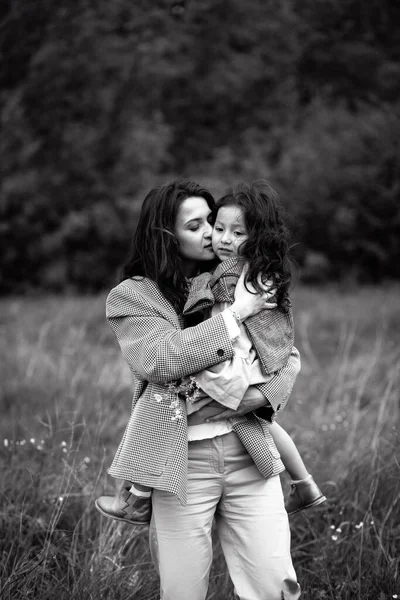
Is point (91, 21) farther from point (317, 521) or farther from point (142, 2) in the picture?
point (317, 521)

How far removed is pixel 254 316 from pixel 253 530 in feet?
2.31

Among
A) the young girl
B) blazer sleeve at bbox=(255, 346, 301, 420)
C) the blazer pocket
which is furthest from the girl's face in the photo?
the blazer pocket

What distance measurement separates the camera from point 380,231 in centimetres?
1316

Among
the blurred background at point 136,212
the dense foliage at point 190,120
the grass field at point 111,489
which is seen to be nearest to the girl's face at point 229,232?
the blurred background at point 136,212

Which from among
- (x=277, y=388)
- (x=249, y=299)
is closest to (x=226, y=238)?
(x=249, y=299)

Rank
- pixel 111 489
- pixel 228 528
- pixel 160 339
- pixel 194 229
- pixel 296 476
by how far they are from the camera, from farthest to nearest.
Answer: pixel 111 489, pixel 296 476, pixel 194 229, pixel 228 528, pixel 160 339

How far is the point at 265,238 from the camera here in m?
2.29

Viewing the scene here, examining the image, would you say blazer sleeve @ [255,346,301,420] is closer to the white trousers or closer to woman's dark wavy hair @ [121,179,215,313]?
the white trousers

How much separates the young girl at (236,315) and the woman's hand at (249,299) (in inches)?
0.6

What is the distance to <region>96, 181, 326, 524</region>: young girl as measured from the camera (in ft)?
7.19

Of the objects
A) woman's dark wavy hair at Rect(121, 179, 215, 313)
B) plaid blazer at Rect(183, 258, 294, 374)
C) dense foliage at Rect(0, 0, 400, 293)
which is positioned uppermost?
woman's dark wavy hair at Rect(121, 179, 215, 313)

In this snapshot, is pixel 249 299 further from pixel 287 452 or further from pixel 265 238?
pixel 287 452

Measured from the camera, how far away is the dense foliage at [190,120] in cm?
646

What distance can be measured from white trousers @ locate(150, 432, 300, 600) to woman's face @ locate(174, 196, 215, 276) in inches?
26.5
